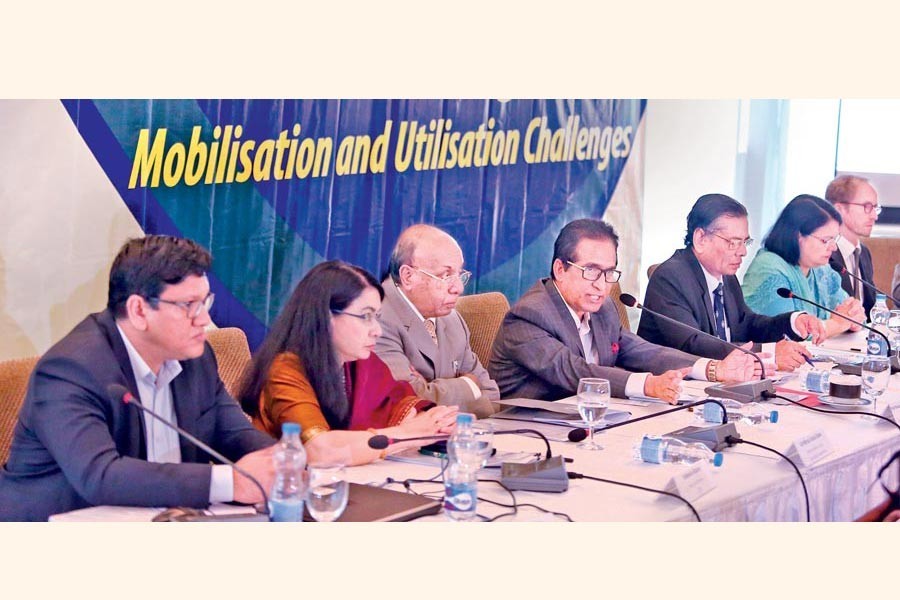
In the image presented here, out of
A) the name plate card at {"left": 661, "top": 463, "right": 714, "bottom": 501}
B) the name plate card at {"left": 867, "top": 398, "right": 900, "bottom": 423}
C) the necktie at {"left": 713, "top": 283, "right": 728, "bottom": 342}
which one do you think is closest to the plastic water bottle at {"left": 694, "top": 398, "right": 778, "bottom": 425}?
the name plate card at {"left": 867, "top": 398, "right": 900, "bottom": 423}

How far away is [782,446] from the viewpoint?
94.7 inches

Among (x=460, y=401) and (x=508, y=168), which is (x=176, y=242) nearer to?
(x=460, y=401)

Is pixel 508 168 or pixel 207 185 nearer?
pixel 207 185

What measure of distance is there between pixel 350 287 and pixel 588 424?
617mm

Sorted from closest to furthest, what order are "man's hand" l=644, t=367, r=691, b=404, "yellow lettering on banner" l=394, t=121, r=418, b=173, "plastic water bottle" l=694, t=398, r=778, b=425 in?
1. "plastic water bottle" l=694, t=398, r=778, b=425
2. "man's hand" l=644, t=367, r=691, b=404
3. "yellow lettering on banner" l=394, t=121, r=418, b=173

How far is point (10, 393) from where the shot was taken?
7.04ft

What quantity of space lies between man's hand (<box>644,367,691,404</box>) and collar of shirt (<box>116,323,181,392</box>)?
53.3 inches

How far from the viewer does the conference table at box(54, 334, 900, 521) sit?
1900 mm

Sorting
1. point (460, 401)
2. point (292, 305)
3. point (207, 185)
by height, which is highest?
point (207, 185)

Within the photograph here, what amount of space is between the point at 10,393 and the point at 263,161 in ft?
5.33

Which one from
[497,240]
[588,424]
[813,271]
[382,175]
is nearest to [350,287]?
[588,424]

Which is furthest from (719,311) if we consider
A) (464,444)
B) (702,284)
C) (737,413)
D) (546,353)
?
(464,444)

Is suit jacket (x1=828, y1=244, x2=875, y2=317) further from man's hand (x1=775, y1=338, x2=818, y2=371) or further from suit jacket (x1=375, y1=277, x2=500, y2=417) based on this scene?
suit jacket (x1=375, y1=277, x2=500, y2=417)

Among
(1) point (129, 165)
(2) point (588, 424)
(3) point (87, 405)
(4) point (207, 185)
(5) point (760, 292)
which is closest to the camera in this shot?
(3) point (87, 405)
